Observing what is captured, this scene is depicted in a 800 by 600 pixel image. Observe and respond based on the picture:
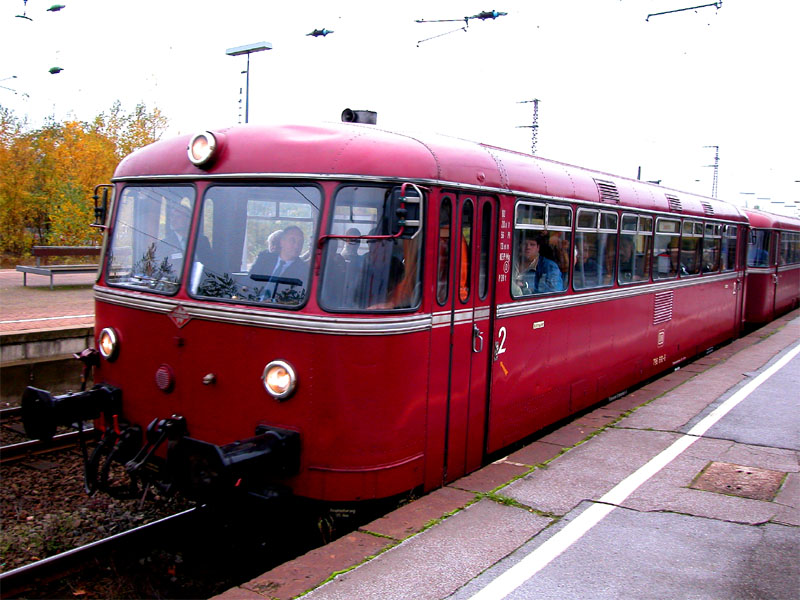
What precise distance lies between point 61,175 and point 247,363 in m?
23.1

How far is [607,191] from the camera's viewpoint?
8406 millimetres

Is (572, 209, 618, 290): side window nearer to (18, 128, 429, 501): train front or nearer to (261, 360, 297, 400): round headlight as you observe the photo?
(18, 128, 429, 501): train front

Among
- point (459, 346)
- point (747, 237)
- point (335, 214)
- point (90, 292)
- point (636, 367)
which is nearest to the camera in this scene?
point (335, 214)

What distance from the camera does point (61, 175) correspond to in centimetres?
2497

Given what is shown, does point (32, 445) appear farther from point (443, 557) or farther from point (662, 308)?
point (662, 308)

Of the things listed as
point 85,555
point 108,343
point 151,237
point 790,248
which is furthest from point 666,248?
point 790,248

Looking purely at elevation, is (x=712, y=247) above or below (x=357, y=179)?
below

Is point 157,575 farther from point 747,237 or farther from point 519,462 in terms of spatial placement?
point 747,237

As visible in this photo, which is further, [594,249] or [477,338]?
[594,249]

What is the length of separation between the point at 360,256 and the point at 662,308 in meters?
7.06

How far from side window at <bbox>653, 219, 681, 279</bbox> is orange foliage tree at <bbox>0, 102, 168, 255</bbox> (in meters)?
18.9

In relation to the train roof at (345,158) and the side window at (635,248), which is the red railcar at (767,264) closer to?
the side window at (635,248)

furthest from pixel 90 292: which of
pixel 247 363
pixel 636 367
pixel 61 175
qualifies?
pixel 247 363

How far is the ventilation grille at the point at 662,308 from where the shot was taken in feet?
33.7
